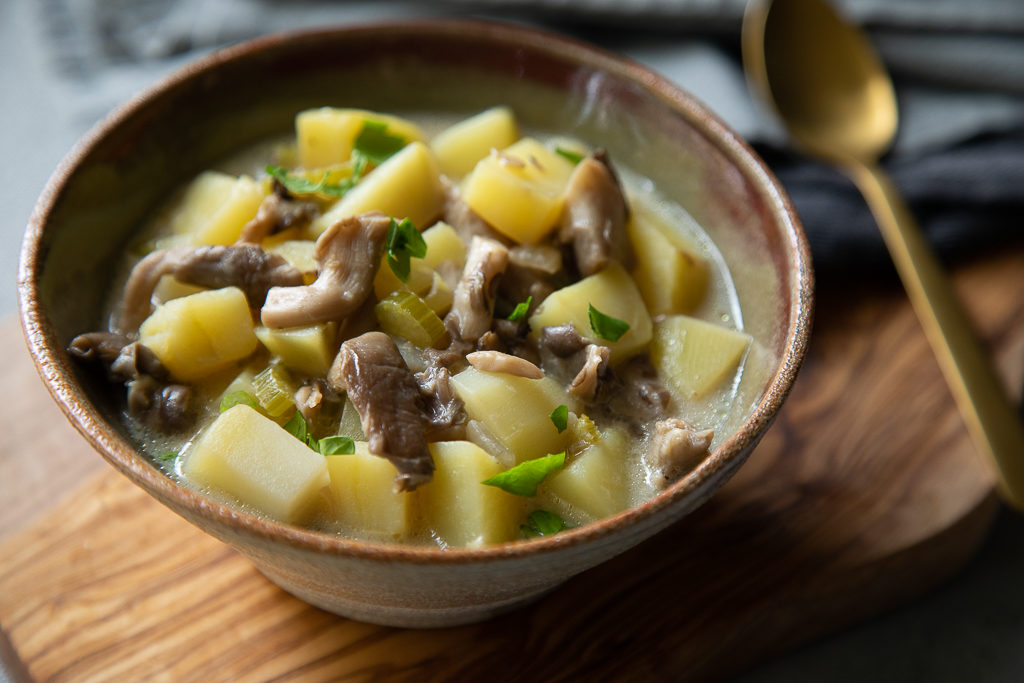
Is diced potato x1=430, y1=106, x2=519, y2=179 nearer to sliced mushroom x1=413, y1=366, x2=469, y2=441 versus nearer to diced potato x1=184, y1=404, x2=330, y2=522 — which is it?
sliced mushroom x1=413, y1=366, x2=469, y2=441

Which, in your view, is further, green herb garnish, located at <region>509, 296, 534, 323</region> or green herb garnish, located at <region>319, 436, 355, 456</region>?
green herb garnish, located at <region>509, 296, 534, 323</region>

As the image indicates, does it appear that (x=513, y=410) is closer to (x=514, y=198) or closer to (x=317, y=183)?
(x=514, y=198)

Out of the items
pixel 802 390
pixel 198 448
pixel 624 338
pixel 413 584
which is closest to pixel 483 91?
pixel 624 338

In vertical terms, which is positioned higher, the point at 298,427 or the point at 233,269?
the point at 233,269

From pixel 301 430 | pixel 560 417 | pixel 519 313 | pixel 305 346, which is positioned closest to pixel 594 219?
pixel 519 313

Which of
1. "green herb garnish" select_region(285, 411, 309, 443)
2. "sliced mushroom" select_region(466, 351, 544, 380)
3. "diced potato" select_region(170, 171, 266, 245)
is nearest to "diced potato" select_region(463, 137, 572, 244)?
"sliced mushroom" select_region(466, 351, 544, 380)

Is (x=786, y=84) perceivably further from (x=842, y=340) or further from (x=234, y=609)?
(x=234, y=609)

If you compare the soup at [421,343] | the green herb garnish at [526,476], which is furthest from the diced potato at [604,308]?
the green herb garnish at [526,476]
